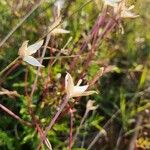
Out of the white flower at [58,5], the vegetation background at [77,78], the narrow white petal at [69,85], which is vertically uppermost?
the white flower at [58,5]

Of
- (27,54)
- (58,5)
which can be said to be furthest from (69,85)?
(58,5)

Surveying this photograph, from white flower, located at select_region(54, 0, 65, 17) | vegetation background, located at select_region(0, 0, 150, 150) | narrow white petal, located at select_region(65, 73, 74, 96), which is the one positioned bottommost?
vegetation background, located at select_region(0, 0, 150, 150)

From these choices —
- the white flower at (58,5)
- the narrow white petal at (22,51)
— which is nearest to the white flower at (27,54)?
the narrow white petal at (22,51)

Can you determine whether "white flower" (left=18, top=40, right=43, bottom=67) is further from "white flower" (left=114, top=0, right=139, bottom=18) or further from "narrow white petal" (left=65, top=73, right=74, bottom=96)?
"white flower" (left=114, top=0, right=139, bottom=18)

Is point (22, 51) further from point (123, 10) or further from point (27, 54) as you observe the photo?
point (123, 10)

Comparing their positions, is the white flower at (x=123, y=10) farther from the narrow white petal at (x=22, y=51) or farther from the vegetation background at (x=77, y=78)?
the narrow white petal at (x=22, y=51)

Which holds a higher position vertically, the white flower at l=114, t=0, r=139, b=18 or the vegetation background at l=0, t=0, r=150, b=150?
the white flower at l=114, t=0, r=139, b=18

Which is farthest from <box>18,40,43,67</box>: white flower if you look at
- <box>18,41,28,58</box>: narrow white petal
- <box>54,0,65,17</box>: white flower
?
<box>54,0,65,17</box>: white flower

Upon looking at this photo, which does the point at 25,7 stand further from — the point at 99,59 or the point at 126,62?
the point at 126,62
